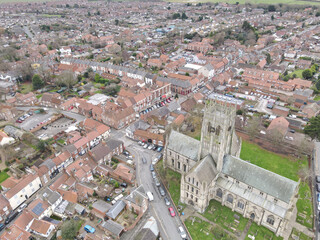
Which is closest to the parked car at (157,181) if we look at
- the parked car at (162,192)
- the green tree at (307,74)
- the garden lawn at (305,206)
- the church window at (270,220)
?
the parked car at (162,192)

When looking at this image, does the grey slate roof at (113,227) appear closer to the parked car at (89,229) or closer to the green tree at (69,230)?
the parked car at (89,229)

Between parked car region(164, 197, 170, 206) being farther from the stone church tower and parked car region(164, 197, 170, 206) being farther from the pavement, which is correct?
the stone church tower

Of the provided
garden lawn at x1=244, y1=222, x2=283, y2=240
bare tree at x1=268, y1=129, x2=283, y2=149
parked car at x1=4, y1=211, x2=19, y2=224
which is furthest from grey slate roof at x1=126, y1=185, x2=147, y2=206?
bare tree at x1=268, y1=129, x2=283, y2=149

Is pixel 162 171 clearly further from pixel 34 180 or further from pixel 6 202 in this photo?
pixel 6 202

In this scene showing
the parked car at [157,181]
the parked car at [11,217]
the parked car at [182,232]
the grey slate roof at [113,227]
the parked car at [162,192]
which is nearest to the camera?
the grey slate roof at [113,227]

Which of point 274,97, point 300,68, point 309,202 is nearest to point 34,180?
point 309,202

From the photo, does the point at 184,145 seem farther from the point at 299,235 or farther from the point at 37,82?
the point at 37,82

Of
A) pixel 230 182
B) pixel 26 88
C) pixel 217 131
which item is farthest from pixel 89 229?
pixel 26 88
